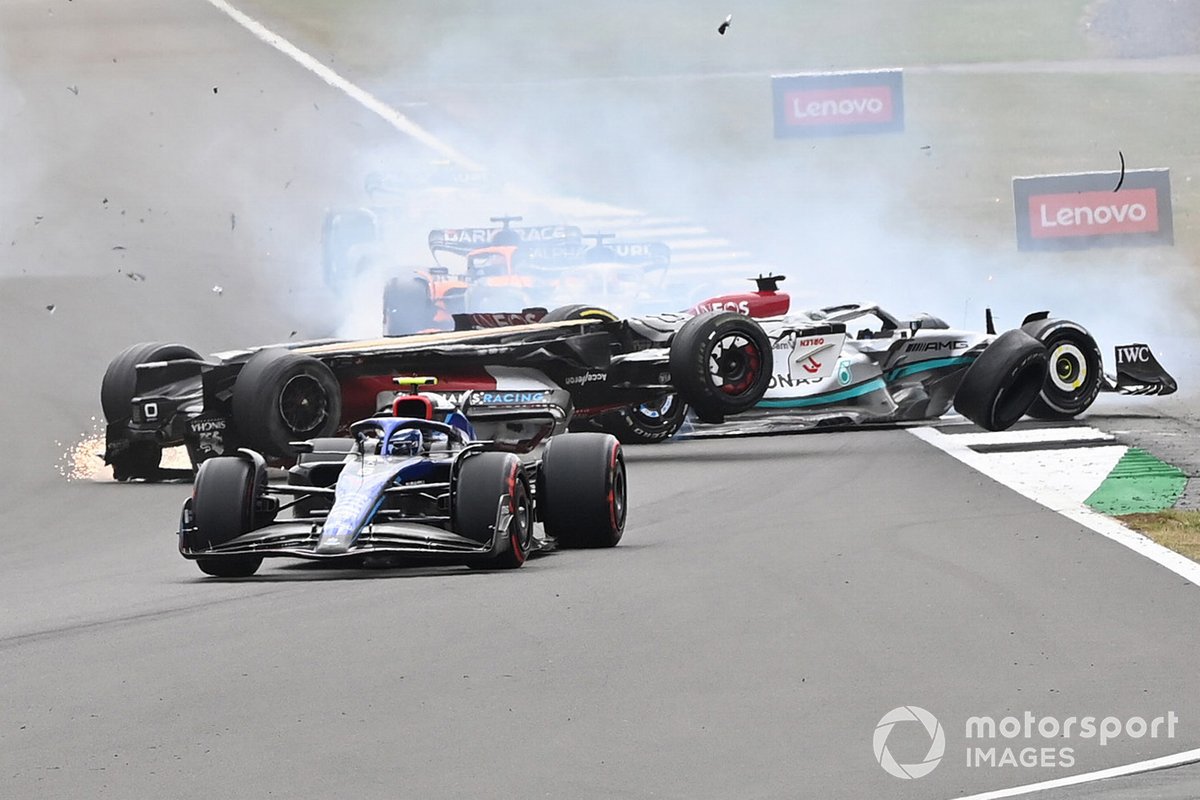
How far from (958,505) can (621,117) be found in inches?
1298

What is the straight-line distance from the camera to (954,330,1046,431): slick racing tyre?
1791 cm

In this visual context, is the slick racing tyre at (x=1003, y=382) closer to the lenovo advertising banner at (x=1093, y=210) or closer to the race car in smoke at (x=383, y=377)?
the race car in smoke at (x=383, y=377)

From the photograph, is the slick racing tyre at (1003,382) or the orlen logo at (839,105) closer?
the slick racing tyre at (1003,382)

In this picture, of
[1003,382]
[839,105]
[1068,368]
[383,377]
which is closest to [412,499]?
[383,377]

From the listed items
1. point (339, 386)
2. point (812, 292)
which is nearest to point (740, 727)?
point (339, 386)

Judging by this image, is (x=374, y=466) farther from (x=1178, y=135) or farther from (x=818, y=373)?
(x=1178, y=135)

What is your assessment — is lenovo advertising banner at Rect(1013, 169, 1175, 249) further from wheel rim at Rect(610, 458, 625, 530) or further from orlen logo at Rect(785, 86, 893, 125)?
wheel rim at Rect(610, 458, 625, 530)

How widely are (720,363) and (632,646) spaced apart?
894cm

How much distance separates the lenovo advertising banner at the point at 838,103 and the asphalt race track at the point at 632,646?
23382 millimetres

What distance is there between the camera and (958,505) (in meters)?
13.9

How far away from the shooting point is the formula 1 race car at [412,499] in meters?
11.0

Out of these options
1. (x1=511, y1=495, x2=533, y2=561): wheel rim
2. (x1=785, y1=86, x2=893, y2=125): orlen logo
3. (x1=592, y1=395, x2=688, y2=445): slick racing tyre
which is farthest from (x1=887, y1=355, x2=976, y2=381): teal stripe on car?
(x1=785, y1=86, x2=893, y2=125): orlen logo

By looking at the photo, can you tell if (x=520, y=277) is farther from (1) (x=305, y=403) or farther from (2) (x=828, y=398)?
(1) (x=305, y=403)

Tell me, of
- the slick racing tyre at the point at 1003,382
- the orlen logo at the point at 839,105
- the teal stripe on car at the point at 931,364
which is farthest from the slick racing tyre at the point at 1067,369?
the orlen logo at the point at 839,105
